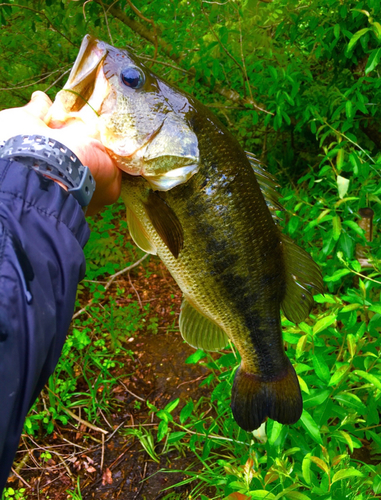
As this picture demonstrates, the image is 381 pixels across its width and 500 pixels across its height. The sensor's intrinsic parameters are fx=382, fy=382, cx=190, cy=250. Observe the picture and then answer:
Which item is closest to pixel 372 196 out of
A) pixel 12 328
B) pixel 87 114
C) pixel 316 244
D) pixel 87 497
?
pixel 316 244

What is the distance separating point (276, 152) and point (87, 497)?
140 inches

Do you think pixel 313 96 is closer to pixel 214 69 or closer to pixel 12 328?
pixel 214 69

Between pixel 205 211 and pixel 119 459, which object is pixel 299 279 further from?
pixel 119 459

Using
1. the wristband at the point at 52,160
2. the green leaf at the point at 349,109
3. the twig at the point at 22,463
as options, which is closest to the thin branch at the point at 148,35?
the green leaf at the point at 349,109

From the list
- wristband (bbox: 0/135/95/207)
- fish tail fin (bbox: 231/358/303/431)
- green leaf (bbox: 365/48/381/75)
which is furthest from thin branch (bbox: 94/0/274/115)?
wristband (bbox: 0/135/95/207)

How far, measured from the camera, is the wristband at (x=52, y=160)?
0.97m

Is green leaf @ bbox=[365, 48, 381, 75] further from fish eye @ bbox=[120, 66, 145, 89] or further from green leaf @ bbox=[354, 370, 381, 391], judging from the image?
green leaf @ bbox=[354, 370, 381, 391]

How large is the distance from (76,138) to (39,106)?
21 cm

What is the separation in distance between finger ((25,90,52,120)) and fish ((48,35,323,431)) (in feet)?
0.20

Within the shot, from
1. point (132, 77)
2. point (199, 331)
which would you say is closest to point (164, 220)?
point (132, 77)

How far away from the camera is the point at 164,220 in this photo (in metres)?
1.34

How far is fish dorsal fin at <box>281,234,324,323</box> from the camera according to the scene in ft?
5.02

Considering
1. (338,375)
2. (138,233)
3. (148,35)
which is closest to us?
(338,375)

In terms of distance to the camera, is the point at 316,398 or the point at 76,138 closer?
the point at 76,138
